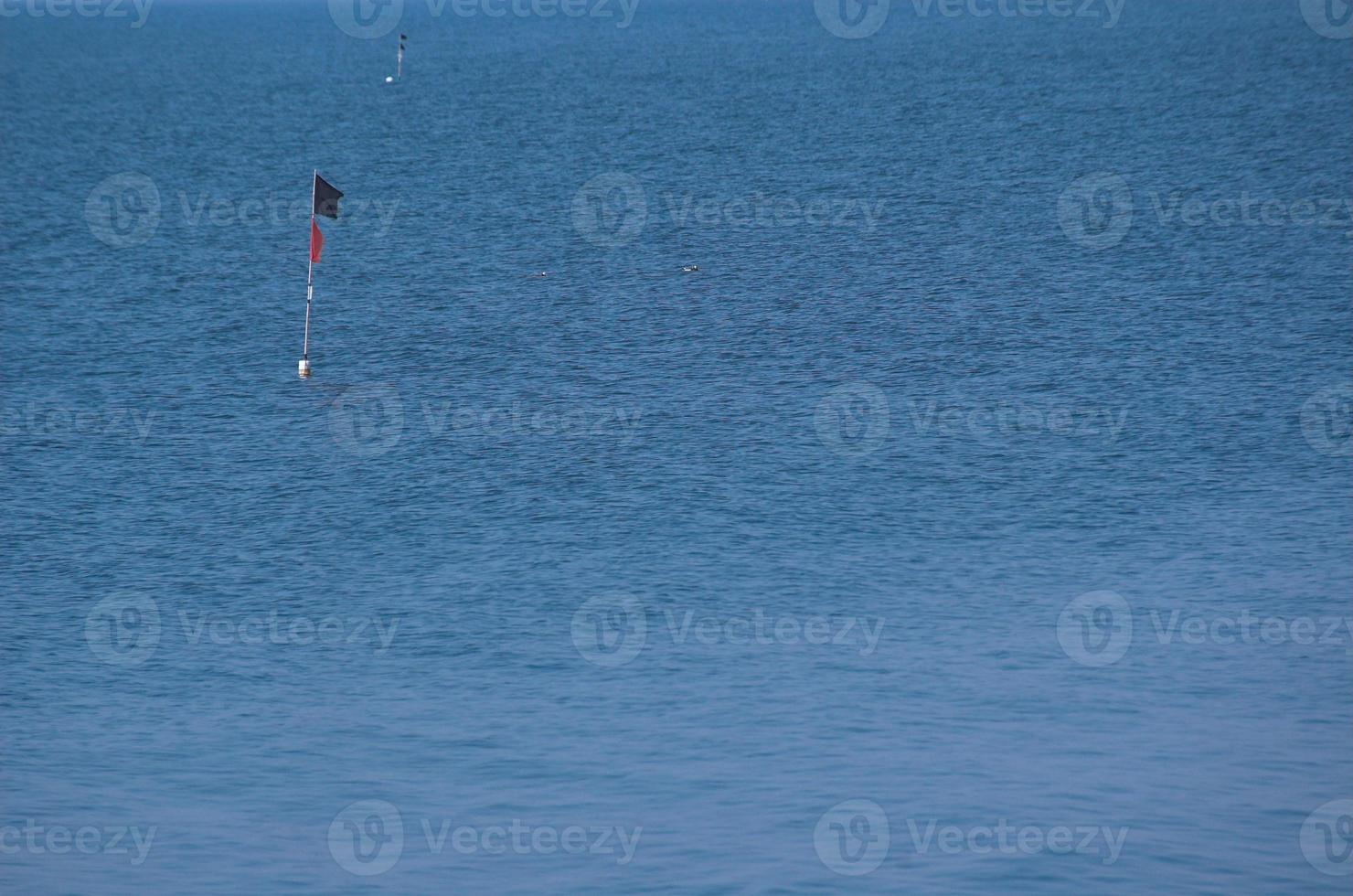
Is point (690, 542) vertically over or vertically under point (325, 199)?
under

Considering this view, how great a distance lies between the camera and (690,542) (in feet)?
130

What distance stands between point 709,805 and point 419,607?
11.4m

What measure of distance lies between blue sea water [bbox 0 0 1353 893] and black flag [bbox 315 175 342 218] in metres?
6.32

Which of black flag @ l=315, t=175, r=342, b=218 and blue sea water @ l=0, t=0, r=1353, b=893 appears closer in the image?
blue sea water @ l=0, t=0, r=1353, b=893

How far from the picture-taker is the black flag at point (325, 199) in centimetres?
5000

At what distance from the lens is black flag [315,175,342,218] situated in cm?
5000

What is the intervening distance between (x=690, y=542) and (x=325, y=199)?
723 inches

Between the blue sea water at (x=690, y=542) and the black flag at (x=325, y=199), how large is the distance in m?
6.32

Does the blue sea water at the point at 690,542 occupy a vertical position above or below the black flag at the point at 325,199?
below

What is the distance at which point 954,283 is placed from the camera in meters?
66.4

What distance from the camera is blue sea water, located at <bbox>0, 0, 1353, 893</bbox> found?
2647 cm

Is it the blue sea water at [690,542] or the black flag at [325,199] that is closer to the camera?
the blue sea water at [690,542]

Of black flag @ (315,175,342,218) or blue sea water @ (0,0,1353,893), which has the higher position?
black flag @ (315,175,342,218)

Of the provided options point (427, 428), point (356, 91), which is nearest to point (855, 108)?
point (356, 91)
